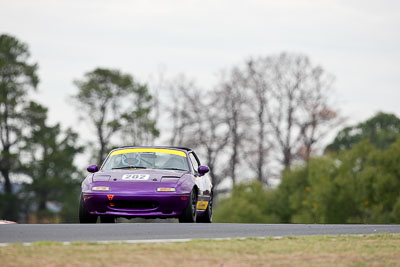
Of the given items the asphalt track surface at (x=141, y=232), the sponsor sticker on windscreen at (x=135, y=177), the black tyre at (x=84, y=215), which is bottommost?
the asphalt track surface at (x=141, y=232)

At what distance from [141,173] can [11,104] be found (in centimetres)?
5083

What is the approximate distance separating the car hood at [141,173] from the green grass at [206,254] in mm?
4947

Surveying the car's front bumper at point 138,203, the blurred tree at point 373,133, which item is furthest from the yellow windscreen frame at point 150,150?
the blurred tree at point 373,133

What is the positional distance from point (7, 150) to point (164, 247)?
186ft

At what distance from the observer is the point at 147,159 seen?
18.2 m

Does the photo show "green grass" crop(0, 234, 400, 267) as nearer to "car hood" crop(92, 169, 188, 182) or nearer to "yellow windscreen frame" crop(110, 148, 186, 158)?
"car hood" crop(92, 169, 188, 182)

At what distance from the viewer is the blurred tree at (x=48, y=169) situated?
A: 6788 centimetres

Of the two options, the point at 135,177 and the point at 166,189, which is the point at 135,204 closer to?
the point at 135,177

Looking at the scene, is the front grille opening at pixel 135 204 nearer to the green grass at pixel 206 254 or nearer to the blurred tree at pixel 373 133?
the green grass at pixel 206 254

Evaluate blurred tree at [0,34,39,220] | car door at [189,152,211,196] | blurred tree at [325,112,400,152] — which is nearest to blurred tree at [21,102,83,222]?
blurred tree at [0,34,39,220]

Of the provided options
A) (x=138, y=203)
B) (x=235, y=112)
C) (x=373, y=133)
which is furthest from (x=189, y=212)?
(x=373, y=133)

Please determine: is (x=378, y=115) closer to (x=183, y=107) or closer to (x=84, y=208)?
(x=183, y=107)

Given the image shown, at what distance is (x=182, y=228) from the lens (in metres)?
14.4

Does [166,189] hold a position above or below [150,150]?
below
